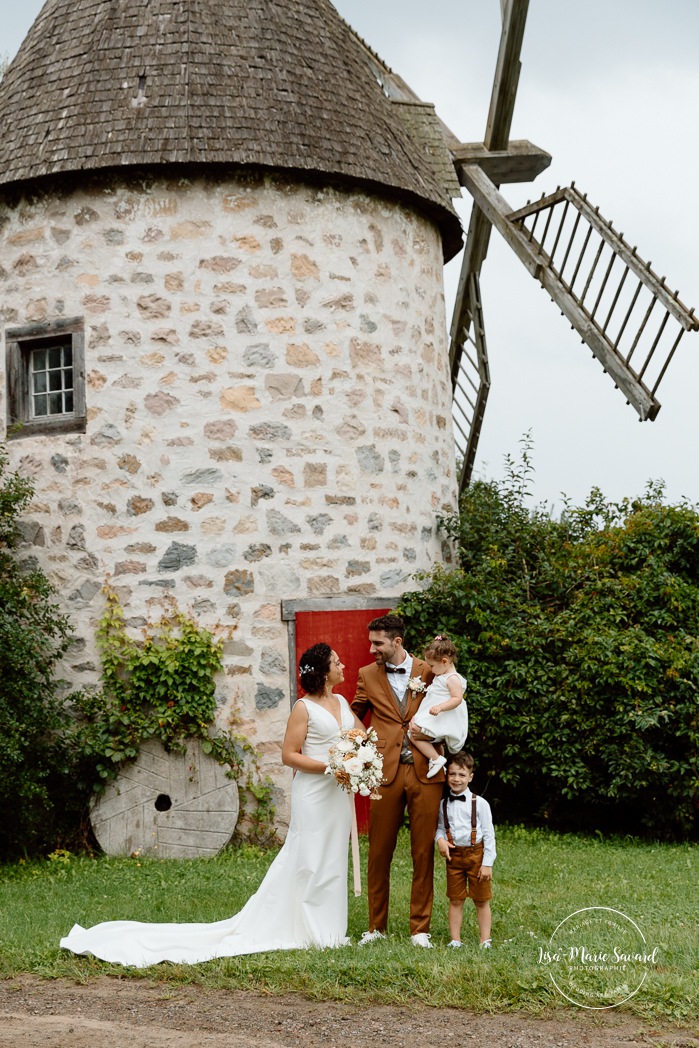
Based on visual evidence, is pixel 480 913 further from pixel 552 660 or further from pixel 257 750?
pixel 552 660

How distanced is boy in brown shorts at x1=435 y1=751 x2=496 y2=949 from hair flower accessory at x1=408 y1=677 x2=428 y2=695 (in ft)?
1.40

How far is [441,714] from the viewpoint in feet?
22.7

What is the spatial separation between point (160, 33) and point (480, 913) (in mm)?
7999

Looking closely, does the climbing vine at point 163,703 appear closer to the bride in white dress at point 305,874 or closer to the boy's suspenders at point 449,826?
the bride in white dress at point 305,874

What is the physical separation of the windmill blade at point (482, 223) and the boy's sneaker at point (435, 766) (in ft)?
25.6

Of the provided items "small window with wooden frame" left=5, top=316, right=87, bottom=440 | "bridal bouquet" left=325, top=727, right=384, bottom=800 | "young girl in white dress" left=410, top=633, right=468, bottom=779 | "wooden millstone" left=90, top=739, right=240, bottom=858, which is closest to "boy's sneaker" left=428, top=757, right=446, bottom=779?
"young girl in white dress" left=410, top=633, right=468, bottom=779

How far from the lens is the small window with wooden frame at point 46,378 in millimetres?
10609

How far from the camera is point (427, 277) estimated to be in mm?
11922

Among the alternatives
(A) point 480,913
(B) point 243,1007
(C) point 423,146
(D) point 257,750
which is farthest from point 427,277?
(B) point 243,1007

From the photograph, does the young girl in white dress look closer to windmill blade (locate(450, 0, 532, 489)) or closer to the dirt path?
the dirt path

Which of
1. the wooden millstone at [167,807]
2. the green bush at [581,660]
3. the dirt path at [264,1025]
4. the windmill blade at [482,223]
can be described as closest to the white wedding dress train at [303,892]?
the dirt path at [264,1025]

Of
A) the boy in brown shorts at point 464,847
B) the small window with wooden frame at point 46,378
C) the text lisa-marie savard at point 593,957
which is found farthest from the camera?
the small window with wooden frame at point 46,378

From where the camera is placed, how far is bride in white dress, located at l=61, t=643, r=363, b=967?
6.95 metres

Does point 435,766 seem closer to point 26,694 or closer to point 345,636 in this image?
point 345,636
